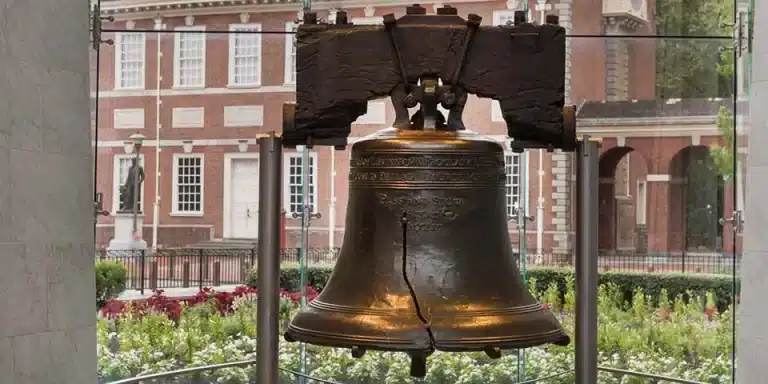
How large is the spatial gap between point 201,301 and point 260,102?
1.19 meters

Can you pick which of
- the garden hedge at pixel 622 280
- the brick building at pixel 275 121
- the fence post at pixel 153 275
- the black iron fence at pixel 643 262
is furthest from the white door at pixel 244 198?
the black iron fence at pixel 643 262

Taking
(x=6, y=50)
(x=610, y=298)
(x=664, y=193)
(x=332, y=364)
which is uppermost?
(x=6, y=50)

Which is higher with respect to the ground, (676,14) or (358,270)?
(676,14)

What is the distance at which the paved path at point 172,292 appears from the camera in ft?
20.5

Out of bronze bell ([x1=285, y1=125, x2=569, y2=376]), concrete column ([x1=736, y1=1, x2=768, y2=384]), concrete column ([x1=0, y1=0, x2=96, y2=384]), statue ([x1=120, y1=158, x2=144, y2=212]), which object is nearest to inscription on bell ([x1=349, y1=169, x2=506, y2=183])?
bronze bell ([x1=285, y1=125, x2=569, y2=376])

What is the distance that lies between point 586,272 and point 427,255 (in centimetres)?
45

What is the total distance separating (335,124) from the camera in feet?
8.82

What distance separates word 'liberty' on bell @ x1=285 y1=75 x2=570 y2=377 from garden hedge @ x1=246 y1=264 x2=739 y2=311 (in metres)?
3.59

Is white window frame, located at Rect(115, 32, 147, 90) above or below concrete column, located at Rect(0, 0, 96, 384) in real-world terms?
above

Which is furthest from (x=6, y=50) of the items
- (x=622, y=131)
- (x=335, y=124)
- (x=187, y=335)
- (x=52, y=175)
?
(x=622, y=131)

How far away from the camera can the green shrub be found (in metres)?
6.08

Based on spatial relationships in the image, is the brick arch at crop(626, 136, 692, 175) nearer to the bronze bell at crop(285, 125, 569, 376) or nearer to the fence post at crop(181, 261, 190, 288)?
the fence post at crop(181, 261, 190, 288)

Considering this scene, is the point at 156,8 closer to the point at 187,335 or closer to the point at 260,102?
the point at 260,102

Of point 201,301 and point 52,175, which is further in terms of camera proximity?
point 201,301
